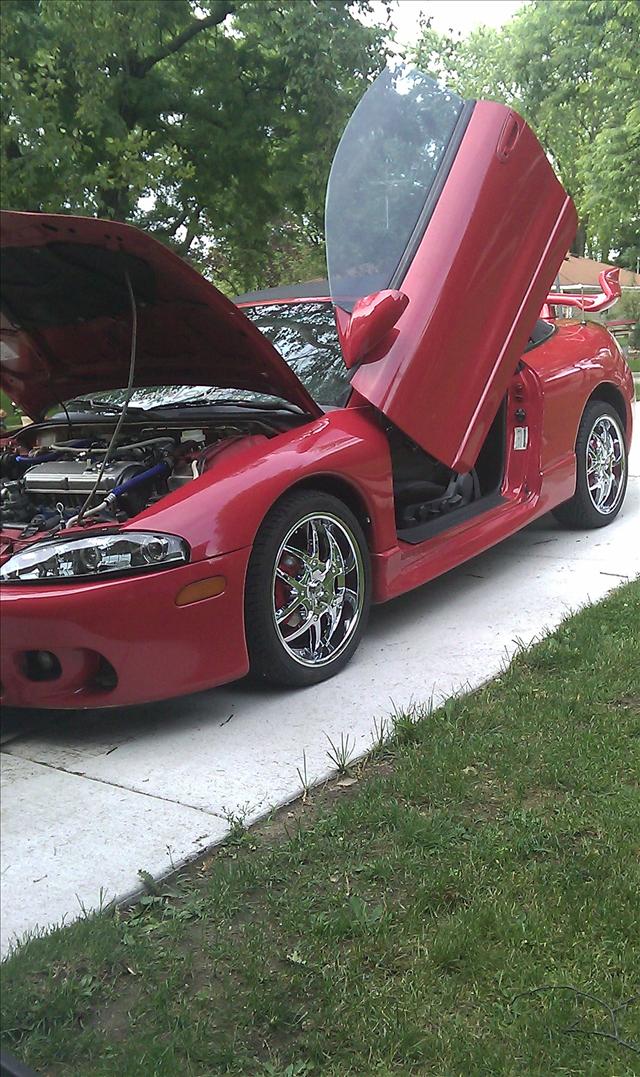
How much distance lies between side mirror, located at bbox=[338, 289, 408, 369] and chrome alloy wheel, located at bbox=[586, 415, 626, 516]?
2100mm

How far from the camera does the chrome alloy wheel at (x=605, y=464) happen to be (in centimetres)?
554

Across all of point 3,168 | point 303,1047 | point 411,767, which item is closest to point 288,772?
point 411,767

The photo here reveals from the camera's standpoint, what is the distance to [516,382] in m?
4.88

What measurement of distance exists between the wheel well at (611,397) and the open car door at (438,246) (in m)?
1.30

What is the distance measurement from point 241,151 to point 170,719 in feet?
32.2

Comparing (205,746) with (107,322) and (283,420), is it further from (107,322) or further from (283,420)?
(107,322)

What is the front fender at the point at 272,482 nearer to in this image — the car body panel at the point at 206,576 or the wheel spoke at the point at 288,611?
the car body panel at the point at 206,576

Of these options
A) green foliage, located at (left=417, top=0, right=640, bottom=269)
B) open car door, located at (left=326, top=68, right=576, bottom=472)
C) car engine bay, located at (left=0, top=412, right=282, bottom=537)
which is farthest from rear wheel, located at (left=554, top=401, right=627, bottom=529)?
car engine bay, located at (left=0, top=412, right=282, bottom=537)

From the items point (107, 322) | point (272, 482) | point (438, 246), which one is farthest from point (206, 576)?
point (438, 246)

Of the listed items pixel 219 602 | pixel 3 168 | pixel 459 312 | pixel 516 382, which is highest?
pixel 3 168

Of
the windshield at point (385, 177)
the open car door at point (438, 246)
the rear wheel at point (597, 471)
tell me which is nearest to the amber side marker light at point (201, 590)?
the open car door at point (438, 246)

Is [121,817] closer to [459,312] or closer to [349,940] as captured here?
[349,940]

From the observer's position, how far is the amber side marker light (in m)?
3.13

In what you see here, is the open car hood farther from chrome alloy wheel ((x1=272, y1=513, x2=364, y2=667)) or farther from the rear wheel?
the rear wheel
